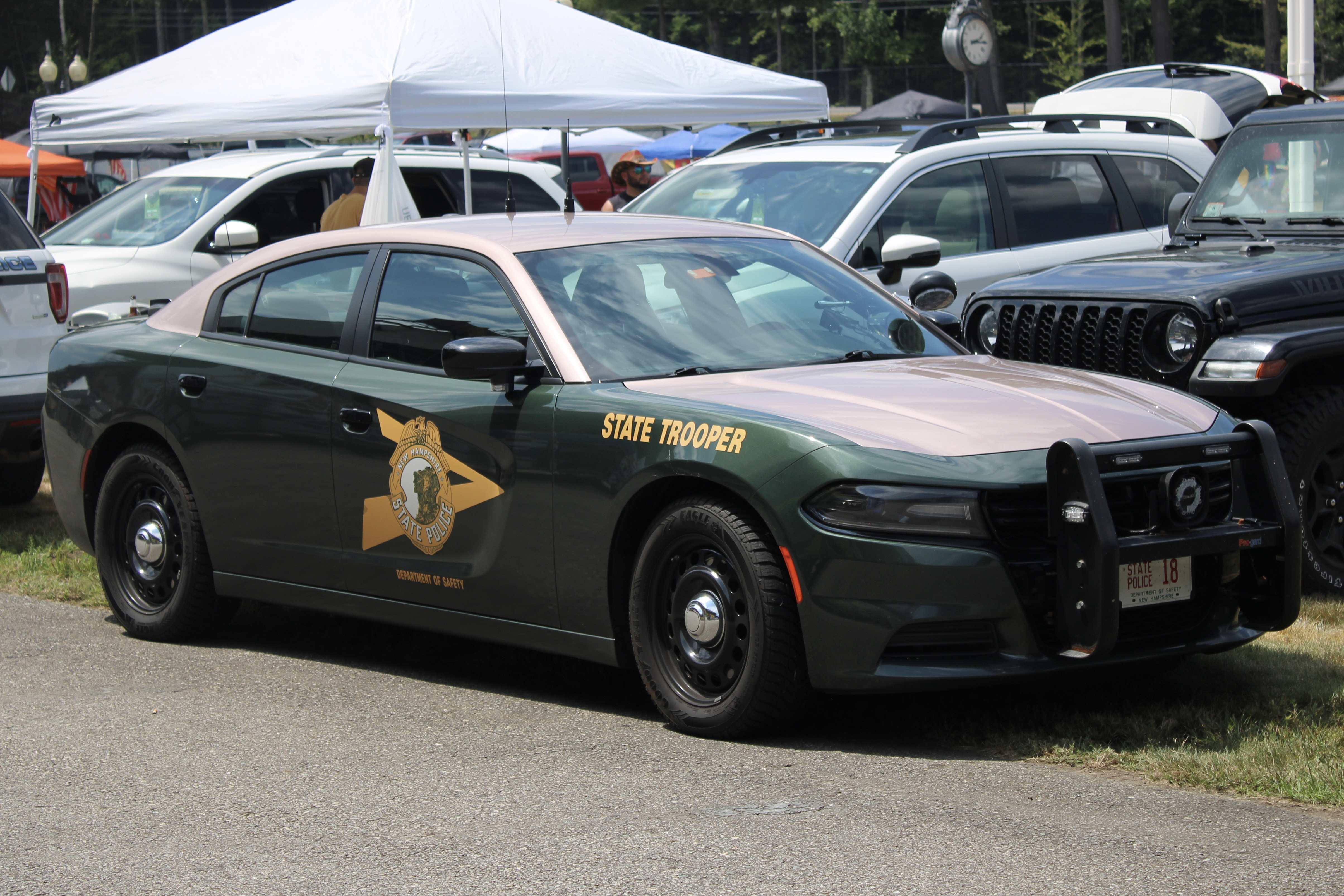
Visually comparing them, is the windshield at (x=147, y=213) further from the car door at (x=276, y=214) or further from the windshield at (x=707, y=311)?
the windshield at (x=707, y=311)

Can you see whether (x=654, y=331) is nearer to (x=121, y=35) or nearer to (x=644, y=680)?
(x=644, y=680)

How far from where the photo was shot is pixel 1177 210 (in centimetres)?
837

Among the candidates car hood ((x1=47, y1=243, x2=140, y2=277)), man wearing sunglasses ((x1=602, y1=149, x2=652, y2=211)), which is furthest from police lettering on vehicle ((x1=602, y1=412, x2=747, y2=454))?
man wearing sunglasses ((x1=602, y1=149, x2=652, y2=211))

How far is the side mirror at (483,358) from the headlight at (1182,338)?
2.84 m

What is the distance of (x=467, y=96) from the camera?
10453 mm

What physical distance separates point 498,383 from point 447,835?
1.71 m

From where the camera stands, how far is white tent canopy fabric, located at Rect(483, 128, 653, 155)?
33188 mm

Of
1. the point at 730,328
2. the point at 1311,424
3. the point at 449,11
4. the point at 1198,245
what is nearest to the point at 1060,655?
the point at 730,328

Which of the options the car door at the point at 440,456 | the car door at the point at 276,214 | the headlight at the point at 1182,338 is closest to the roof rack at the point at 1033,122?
the headlight at the point at 1182,338

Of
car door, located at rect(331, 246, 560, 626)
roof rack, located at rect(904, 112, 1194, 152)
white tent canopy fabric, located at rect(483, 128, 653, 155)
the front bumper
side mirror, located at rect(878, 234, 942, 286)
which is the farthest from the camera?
white tent canopy fabric, located at rect(483, 128, 653, 155)

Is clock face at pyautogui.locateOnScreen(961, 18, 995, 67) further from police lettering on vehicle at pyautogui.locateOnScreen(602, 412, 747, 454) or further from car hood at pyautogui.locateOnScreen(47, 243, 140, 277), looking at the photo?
police lettering on vehicle at pyautogui.locateOnScreen(602, 412, 747, 454)

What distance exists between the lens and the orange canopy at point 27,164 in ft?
66.2

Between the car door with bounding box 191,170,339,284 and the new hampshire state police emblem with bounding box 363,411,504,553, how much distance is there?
771 cm

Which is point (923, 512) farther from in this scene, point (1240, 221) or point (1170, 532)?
point (1240, 221)
